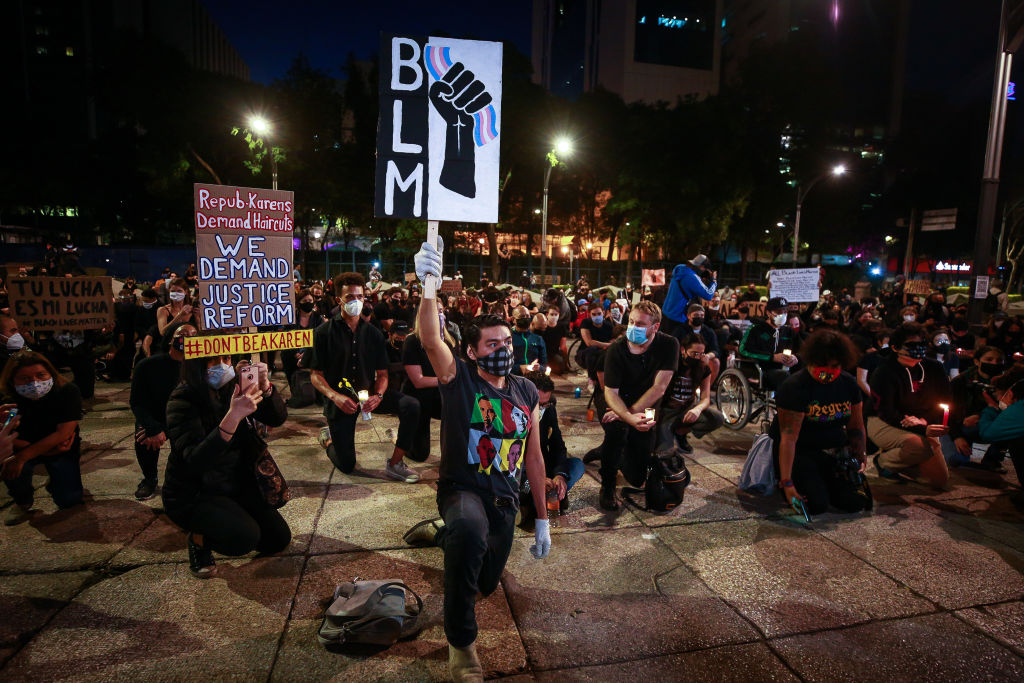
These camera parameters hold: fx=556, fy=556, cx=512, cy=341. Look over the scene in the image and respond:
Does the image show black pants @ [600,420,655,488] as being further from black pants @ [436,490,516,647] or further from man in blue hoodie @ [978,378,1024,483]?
man in blue hoodie @ [978,378,1024,483]

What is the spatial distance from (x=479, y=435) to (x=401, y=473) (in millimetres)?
2928

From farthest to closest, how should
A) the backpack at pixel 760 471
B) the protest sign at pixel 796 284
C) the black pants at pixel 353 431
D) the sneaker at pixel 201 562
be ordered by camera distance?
the protest sign at pixel 796 284
the black pants at pixel 353 431
the backpack at pixel 760 471
the sneaker at pixel 201 562

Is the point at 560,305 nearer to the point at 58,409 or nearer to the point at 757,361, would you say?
the point at 757,361

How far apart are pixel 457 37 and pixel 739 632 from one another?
4061 mm

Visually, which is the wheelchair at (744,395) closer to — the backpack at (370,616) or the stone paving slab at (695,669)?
the stone paving slab at (695,669)

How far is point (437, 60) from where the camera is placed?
3.57 m

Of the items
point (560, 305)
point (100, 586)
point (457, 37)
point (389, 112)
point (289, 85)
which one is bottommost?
point (100, 586)

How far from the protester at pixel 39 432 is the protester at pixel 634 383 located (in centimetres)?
468

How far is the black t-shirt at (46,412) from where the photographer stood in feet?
15.2

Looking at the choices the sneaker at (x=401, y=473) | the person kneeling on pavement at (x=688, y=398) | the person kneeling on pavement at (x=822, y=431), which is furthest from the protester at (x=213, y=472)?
the person kneeling on pavement at (x=822, y=431)

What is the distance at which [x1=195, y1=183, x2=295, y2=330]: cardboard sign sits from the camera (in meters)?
4.14

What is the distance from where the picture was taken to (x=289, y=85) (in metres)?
34.0

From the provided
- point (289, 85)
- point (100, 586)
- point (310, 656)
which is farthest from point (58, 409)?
point (289, 85)

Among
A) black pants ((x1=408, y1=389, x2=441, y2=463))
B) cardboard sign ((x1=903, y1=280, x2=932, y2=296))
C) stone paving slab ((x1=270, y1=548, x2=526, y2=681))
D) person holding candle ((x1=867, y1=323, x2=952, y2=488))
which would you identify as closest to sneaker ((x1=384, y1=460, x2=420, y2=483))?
black pants ((x1=408, y1=389, x2=441, y2=463))
